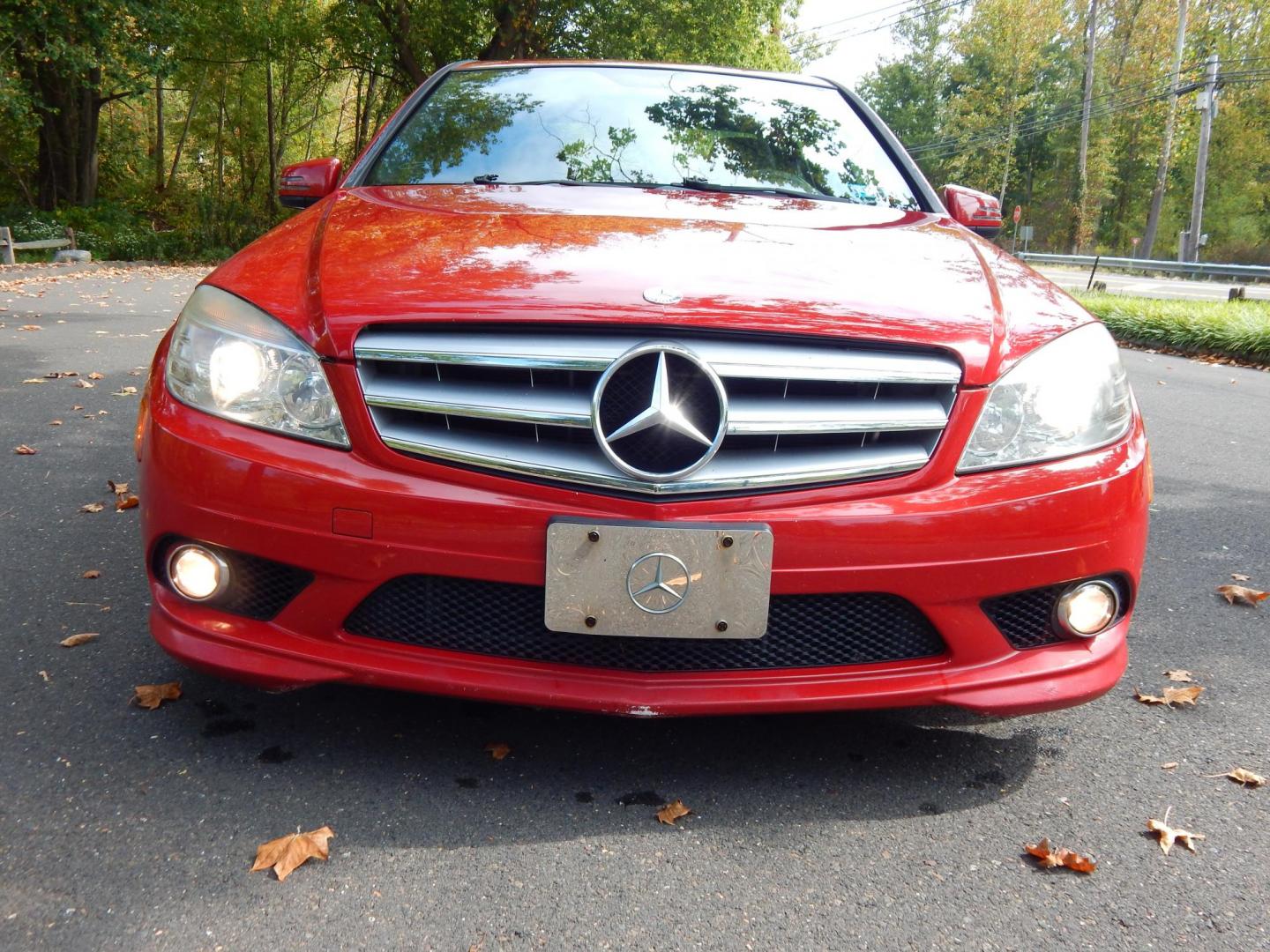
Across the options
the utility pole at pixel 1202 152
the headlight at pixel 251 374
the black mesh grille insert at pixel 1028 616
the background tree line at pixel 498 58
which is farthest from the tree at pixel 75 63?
the utility pole at pixel 1202 152

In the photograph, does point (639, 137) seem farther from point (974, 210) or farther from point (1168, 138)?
point (1168, 138)

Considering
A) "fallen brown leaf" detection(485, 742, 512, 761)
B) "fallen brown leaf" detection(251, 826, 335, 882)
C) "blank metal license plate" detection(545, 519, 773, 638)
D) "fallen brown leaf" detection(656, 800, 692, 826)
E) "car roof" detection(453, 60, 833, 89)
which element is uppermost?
"car roof" detection(453, 60, 833, 89)

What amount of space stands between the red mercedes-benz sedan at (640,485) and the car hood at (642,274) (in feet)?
0.03

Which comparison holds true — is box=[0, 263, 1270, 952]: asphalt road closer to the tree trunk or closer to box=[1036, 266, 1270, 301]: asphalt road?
box=[1036, 266, 1270, 301]: asphalt road

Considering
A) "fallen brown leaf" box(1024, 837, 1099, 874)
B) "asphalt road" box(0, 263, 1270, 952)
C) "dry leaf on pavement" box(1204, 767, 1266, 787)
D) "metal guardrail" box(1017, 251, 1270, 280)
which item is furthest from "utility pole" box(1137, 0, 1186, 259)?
"fallen brown leaf" box(1024, 837, 1099, 874)

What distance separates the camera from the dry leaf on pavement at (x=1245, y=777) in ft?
7.74

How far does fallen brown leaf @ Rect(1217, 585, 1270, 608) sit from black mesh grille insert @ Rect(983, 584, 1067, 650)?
1.82 metres

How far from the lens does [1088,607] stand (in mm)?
2170

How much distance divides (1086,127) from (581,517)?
2263 inches

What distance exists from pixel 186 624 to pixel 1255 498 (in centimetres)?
476

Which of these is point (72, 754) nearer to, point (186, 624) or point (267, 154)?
point (186, 624)

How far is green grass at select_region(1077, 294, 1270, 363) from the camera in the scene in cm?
1233

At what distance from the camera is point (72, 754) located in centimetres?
224

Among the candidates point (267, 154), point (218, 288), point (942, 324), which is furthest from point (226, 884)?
point (267, 154)
